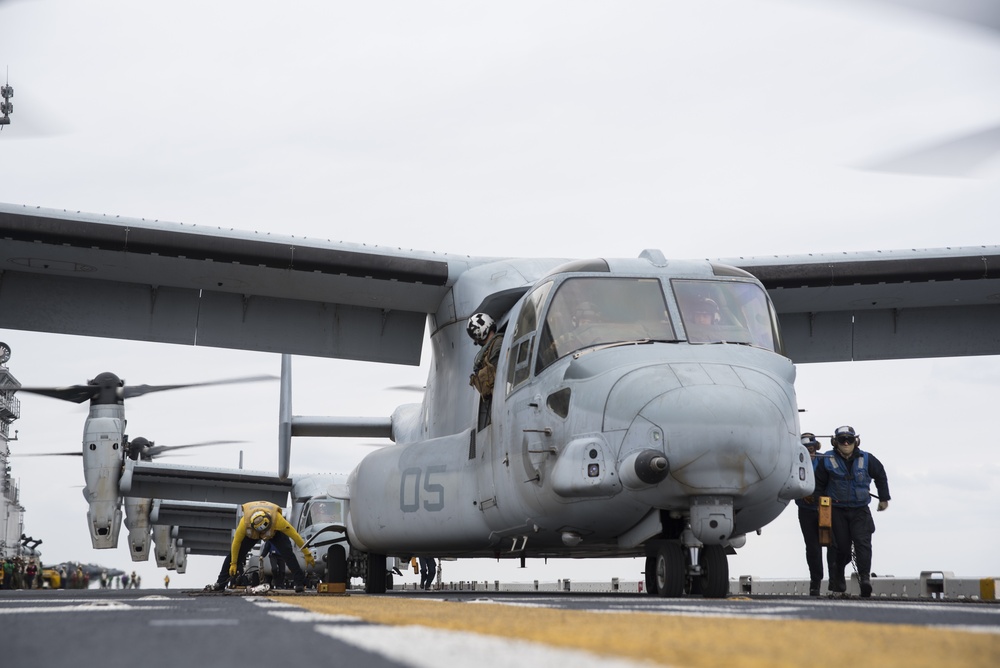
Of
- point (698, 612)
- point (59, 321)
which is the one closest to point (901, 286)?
point (698, 612)

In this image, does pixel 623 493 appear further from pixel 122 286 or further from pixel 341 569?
pixel 122 286

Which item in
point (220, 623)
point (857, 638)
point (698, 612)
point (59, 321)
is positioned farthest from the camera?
point (59, 321)

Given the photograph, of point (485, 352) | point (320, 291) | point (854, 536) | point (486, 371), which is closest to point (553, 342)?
point (486, 371)

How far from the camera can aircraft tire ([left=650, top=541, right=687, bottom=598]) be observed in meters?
8.36

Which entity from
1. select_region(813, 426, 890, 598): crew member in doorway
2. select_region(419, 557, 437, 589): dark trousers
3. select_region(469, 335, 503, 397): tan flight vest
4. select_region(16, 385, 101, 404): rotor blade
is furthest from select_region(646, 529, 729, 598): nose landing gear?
select_region(419, 557, 437, 589): dark trousers

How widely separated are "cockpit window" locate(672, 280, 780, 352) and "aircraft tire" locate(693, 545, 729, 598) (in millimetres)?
1753

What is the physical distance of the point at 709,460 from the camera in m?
7.86

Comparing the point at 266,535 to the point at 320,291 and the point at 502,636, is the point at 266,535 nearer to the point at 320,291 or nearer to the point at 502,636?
the point at 320,291

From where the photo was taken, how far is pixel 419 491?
11.8 metres

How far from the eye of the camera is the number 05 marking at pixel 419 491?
11500 millimetres

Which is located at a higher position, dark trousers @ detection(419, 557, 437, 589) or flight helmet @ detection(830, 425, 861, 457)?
flight helmet @ detection(830, 425, 861, 457)

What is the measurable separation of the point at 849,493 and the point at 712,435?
13.1ft

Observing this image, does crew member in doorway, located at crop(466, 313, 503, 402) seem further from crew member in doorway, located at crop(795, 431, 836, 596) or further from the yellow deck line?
the yellow deck line

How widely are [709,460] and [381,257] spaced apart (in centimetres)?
662
